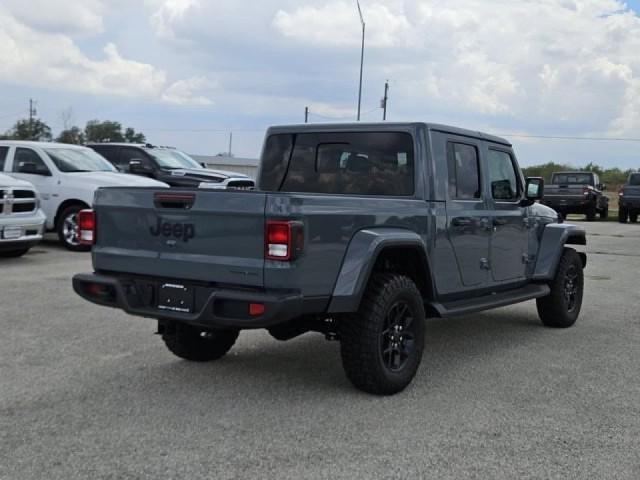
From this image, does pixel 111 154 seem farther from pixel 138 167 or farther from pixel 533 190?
pixel 533 190

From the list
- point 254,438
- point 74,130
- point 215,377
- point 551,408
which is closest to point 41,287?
point 215,377

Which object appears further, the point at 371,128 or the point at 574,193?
the point at 574,193

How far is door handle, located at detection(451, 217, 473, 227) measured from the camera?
19.3 ft

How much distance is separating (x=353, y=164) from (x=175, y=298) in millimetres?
1875

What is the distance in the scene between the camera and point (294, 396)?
513 cm

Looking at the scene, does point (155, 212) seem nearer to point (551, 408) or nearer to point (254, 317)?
point (254, 317)

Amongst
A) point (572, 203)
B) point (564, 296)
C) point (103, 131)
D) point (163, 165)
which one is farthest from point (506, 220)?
point (103, 131)

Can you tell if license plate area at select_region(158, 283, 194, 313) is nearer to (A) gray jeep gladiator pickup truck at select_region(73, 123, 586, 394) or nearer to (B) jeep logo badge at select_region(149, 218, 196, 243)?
(A) gray jeep gladiator pickup truck at select_region(73, 123, 586, 394)

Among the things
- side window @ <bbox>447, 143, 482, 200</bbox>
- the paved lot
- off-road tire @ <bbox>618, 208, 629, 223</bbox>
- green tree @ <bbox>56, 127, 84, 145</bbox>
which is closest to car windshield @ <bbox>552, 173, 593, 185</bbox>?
off-road tire @ <bbox>618, 208, 629, 223</bbox>

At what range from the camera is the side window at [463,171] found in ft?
19.8

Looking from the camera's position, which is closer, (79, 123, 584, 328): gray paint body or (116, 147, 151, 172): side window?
(79, 123, 584, 328): gray paint body

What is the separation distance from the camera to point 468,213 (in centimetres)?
608

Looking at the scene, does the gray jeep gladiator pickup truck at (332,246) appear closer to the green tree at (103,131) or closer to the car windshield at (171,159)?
the car windshield at (171,159)

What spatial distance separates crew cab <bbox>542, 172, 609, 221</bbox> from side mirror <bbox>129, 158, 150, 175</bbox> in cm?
1449
